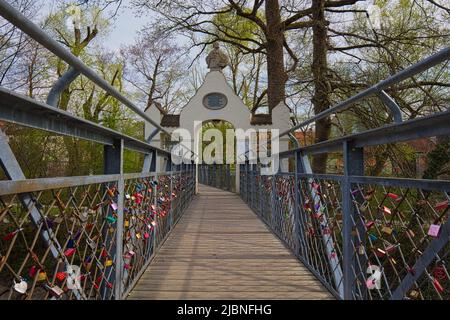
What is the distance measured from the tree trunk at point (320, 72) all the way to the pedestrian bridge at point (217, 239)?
2.58m

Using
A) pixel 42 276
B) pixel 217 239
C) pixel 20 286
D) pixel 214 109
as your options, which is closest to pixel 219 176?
pixel 214 109

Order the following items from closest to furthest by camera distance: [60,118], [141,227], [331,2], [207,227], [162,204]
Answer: [60,118]
[141,227]
[162,204]
[207,227]
[331,2]

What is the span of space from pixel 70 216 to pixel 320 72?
19.4 feet

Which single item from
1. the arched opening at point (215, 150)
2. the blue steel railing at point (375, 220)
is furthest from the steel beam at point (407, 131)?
the arched opening at point (215, 150)

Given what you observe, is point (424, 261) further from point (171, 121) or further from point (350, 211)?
point (171, 121)

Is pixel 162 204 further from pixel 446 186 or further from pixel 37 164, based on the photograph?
pixel 37 164

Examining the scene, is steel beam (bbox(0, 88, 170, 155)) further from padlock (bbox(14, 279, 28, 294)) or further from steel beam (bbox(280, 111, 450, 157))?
steel beam (bbox(280, 111, 450, 157))

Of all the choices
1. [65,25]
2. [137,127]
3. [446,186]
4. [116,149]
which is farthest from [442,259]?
[65,25]

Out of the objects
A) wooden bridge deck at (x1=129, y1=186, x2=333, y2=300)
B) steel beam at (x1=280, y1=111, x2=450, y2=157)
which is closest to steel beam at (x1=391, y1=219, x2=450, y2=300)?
steel beam at (x1=280, y1=111, x2=450, y2=157)

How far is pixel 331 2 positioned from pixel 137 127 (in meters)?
6.68

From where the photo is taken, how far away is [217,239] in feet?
16.4

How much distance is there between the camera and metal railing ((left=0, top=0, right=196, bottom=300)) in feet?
4.29

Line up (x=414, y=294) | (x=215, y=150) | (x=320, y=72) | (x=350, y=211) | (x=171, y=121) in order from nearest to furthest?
(x=414, y=294), (x=350, y=211), (x=320, y=72), (x=171, y=121), (x=215, y=150)
